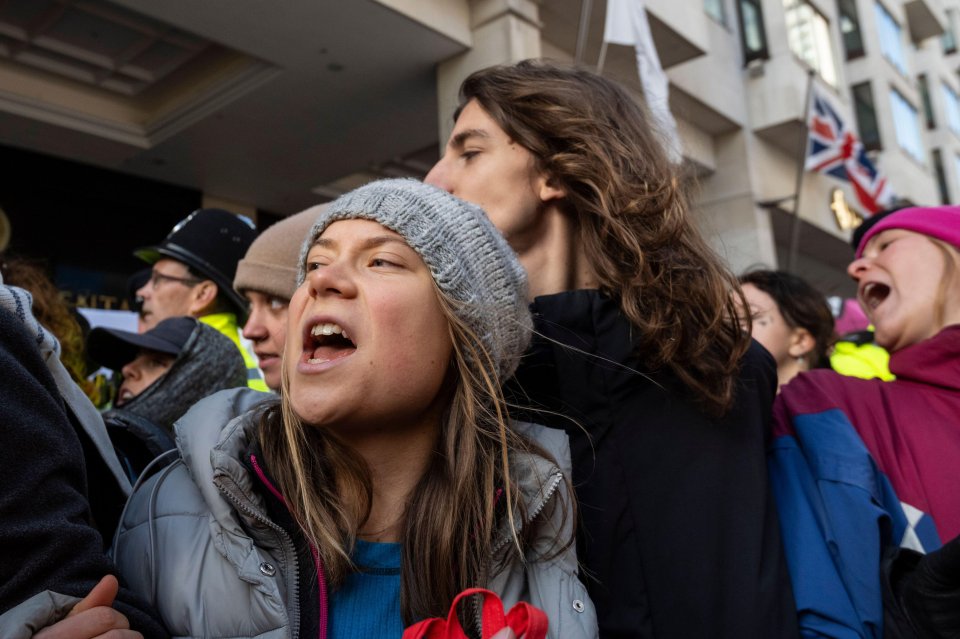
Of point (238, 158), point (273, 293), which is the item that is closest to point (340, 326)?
point (273, 293)

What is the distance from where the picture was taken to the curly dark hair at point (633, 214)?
70.6 inches

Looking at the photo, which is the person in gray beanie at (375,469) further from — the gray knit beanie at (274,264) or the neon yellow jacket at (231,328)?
the neon yellow jacket at (231,328)

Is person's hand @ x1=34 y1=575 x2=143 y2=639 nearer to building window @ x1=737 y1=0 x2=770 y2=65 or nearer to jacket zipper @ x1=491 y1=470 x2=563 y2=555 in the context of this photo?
jacket zipper @ x1=491 y1=470 x2=563 y2=555

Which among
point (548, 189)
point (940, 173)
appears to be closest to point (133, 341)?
point (548, 189)

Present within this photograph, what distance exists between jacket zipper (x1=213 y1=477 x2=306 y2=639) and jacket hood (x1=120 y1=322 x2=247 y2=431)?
3.78ft

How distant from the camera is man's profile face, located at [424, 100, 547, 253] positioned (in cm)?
201

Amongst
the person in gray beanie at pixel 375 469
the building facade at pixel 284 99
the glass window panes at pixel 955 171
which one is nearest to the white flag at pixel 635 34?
the building facade at pixel 284 99

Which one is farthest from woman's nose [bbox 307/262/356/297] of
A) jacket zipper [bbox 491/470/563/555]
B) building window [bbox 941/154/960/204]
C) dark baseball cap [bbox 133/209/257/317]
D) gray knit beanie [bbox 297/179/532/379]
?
building window [bbox 941/154/960/204]

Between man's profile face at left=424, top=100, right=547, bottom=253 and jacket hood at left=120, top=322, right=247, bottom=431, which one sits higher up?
man's profile face at left=424, top=100, right=547, bottom=253

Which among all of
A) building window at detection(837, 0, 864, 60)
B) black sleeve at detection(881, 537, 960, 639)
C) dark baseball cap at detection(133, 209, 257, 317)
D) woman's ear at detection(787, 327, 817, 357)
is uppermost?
building window at detection(837, 0, 864, 60)

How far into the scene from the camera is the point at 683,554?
162 cm

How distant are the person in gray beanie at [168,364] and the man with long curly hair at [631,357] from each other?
108 cm

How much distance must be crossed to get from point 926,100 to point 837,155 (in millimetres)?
18190

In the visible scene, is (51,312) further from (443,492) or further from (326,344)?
(443,492)
